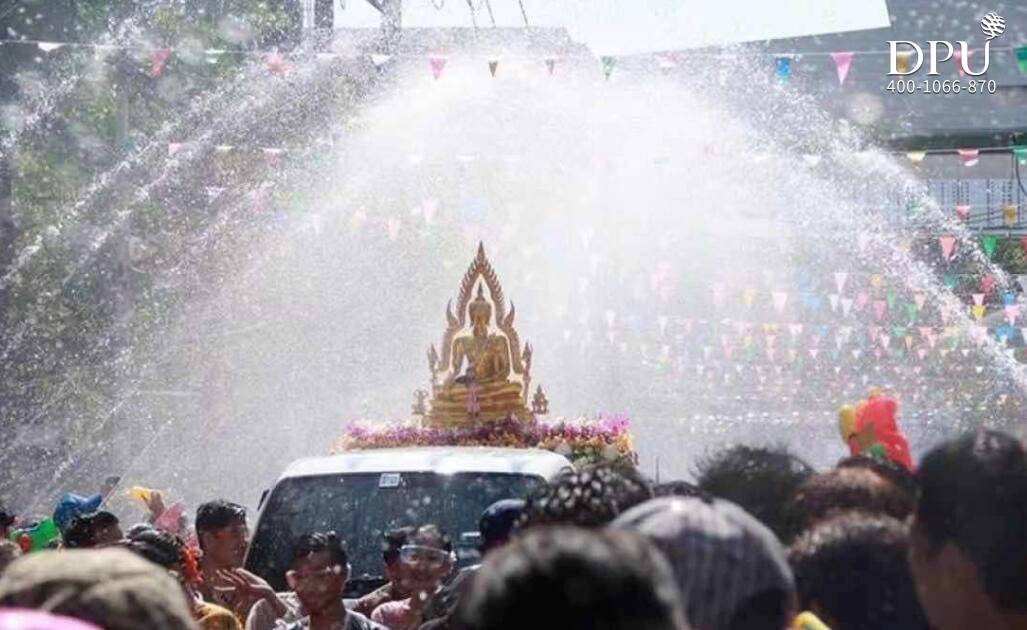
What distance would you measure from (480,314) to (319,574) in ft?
27.6

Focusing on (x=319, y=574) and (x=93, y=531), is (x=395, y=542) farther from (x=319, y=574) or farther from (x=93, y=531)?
(x=93, y=531)

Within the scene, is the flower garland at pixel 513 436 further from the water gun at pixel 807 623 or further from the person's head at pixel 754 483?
the water gun at pixel 807 623

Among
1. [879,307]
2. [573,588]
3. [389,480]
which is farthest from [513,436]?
[879,307]

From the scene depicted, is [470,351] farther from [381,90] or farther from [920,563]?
[381,90]

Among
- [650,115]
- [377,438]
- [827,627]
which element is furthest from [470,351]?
[650,115]

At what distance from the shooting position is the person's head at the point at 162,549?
6.01 m

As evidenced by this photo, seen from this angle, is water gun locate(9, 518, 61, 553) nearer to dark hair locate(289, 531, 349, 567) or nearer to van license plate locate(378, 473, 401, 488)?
van license plate locate(378, 473, 401, 488)

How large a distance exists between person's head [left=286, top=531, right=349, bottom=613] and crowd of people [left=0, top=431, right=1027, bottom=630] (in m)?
0.89

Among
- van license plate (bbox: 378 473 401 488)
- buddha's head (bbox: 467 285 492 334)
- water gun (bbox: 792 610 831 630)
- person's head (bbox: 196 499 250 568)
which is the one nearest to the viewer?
water gun (bbox: 792 610 831 630)

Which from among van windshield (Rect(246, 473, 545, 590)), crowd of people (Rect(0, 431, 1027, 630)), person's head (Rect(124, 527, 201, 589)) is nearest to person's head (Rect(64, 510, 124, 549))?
person's head (Rect(124, 527, 201, 589))

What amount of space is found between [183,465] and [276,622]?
95.0ft

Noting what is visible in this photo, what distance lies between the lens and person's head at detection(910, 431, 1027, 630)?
3.43 metres

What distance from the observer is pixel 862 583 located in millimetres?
4047

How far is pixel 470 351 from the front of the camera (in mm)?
14695
